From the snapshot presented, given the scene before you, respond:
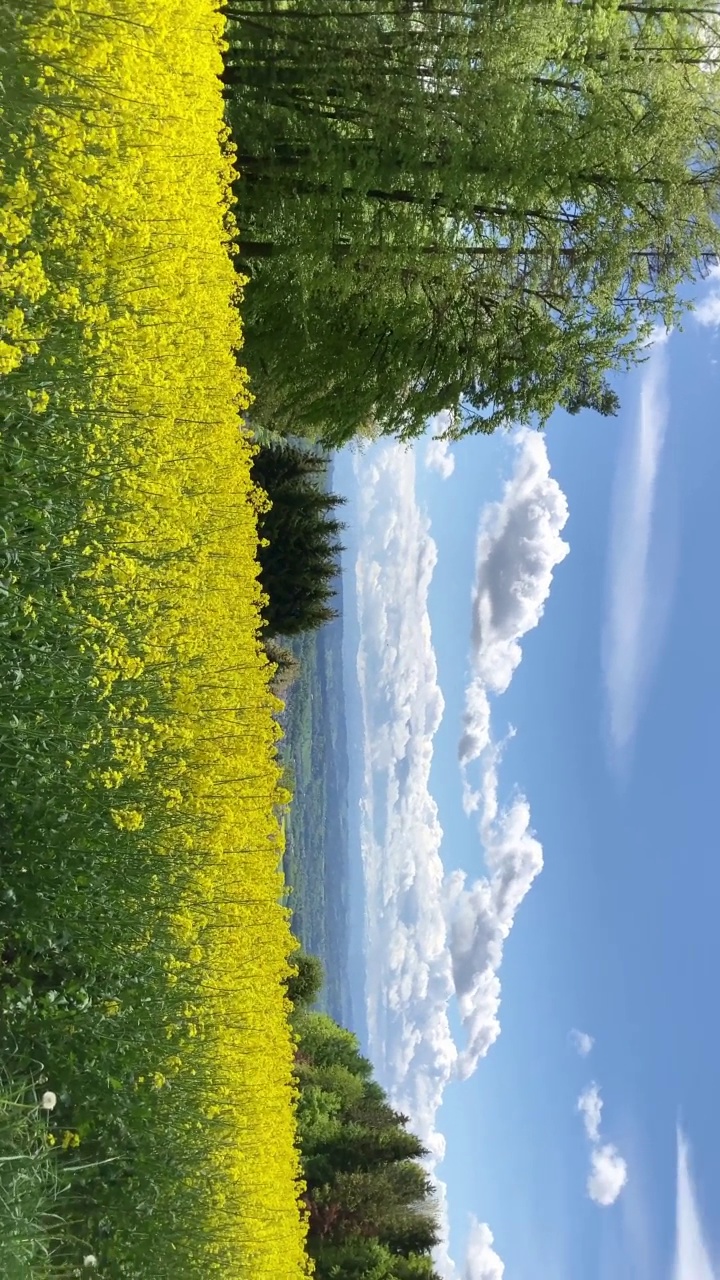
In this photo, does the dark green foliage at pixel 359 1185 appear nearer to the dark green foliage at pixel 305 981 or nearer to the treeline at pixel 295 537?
the dark green foliage at pixel 305 981

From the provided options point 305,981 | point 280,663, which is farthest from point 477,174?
point 305,981

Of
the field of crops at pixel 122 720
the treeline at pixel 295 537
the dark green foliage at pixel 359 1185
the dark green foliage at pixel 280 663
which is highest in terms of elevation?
the treeline at pixel 295 537

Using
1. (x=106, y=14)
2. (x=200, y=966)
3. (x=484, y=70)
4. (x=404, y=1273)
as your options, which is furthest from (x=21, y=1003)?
(x=404, y=1273)

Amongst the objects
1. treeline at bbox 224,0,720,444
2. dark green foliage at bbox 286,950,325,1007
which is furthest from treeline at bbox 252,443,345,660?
dark green foliage at bbox 286,950,325,1007

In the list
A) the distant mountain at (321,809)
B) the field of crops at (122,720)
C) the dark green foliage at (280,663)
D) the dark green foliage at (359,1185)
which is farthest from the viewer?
the distant mountain at (321,809)

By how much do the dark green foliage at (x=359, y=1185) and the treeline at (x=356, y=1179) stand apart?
2 cm

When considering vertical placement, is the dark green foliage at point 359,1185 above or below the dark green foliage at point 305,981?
below

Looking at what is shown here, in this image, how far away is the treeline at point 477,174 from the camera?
1130 centimetres

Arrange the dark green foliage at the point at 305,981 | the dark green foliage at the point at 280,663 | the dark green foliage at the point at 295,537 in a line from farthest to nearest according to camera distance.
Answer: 1. the dark green foliage at the point at 305,981
2. the dark green foliage at the point at 280,663
3. the dark green foliage at the point at 295,537

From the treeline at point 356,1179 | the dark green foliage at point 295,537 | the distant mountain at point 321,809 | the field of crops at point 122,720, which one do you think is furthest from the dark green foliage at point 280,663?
the distant mountain at point 321,809

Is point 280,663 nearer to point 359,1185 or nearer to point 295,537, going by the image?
point 295,537

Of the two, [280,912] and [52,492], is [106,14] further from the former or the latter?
[280,912]

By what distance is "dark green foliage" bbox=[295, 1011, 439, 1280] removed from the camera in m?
→ 19.0

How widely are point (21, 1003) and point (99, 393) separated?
4.13 metres
